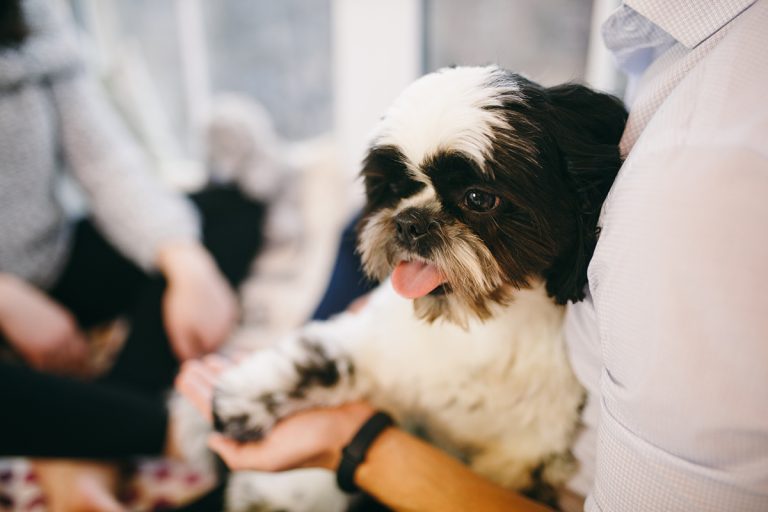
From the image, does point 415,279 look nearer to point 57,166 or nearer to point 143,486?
point 143,486

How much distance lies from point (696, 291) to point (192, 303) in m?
1.20

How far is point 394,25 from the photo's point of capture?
2.12 meters

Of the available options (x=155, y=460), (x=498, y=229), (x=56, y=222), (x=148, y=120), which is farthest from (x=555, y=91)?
(x=148, y=120)

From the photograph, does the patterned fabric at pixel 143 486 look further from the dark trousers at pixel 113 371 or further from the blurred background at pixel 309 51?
the blurred background at pixel 309 51

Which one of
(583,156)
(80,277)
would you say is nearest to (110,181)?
(80,277)

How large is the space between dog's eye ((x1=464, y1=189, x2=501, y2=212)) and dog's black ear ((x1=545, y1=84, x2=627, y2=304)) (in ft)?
0.31

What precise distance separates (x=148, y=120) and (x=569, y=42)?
181 cm

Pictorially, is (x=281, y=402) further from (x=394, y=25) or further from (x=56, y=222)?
(x=394, y=25)

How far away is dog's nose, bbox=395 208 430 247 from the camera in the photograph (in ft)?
2.25

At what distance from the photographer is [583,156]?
0.61 m

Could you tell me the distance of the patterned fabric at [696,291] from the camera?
43 centimetres

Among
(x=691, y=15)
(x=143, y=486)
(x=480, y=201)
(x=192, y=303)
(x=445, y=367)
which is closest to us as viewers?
(x=691, y=15)

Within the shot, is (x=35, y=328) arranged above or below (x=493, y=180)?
below

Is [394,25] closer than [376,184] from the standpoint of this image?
No
